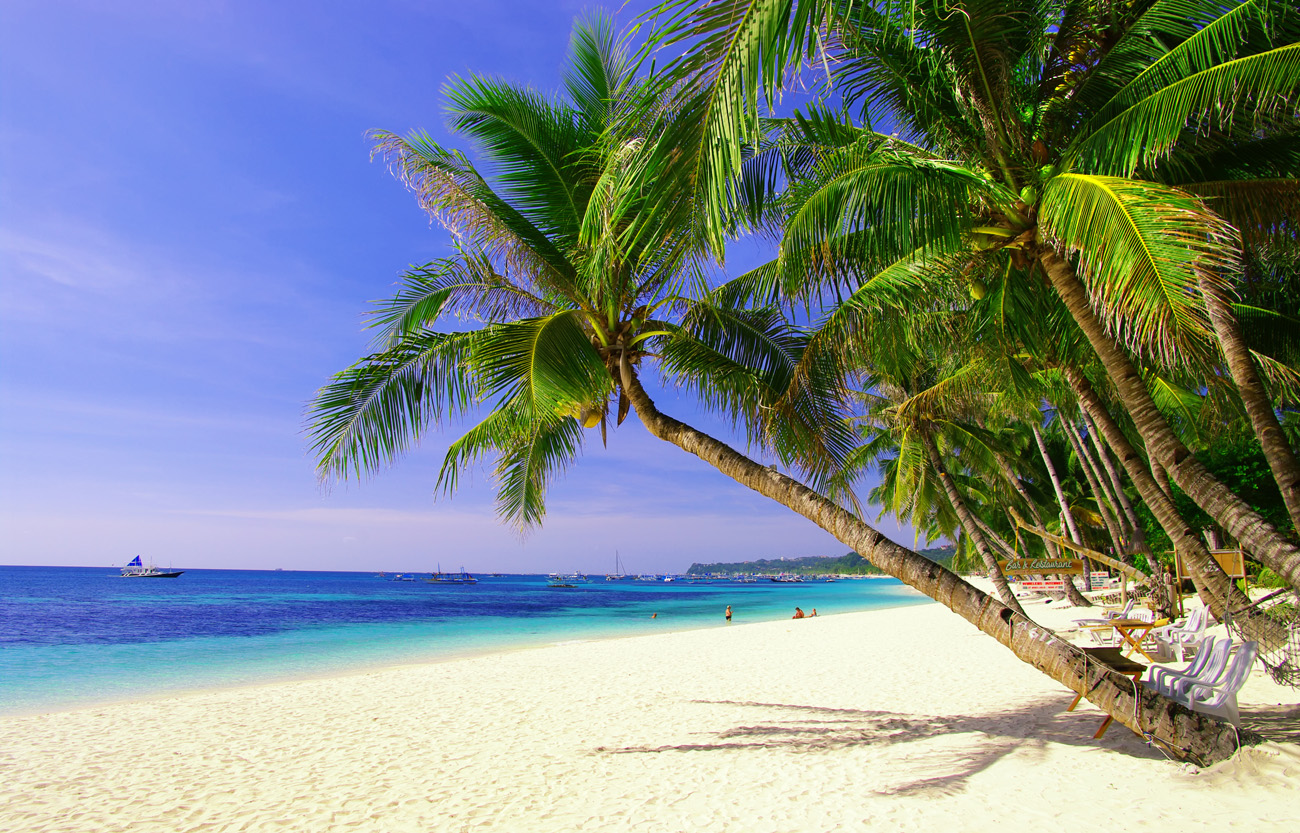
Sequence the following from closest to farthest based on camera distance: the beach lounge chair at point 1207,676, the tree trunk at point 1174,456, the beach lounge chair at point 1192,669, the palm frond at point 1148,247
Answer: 1. the palm frond at point 1148,247
2. the tree trunk at point 1174,456
3. the beach lounge chair at point 1207,676
4. the beach lounge chair at point 1192,669

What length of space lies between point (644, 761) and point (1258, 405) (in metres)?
5.19

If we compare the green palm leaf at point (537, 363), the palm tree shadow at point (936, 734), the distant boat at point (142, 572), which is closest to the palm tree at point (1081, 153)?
the green palm leaf at point (537, 363)

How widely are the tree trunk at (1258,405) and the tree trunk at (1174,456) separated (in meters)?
0.27

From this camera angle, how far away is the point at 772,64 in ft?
6.86

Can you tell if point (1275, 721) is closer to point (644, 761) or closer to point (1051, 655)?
point (1051, 655)

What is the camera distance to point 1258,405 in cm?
454

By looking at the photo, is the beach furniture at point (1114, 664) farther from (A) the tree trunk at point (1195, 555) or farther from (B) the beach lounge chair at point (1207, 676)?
(A) the tree trunk at point (1195, 555)

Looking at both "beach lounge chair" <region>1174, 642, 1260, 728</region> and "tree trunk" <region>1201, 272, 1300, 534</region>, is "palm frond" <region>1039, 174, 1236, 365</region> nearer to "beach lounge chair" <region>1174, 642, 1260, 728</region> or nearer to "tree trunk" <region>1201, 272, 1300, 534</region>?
"tree trunk" <region>1201, 272, 1300, 534</region>

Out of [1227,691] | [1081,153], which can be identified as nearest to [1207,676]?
[1227,691]

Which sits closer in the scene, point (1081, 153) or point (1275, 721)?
point (1081, 153)

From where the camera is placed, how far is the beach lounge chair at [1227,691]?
4340 mm

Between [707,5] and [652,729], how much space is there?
20.7 feet

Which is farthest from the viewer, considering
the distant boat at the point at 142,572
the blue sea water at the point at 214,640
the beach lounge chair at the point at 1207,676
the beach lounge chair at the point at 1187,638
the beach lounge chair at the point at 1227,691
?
the distant boat at the point at 142,572

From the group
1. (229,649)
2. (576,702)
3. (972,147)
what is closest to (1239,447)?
(972,147)
